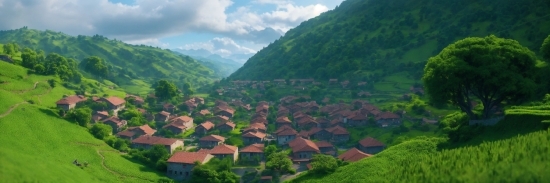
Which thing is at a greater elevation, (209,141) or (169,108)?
(169,108)

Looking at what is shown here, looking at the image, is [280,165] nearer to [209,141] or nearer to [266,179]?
[266,179]

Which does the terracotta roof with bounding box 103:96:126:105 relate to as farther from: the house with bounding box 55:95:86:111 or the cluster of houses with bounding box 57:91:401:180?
the house with bounding box 55:95:86:111

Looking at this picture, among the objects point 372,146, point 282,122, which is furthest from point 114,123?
point 372,146

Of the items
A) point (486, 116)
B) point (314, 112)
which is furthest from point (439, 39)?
point (486, 116)

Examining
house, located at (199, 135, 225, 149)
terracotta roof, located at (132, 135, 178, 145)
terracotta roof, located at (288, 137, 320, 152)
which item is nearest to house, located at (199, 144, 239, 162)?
terracotta roof, located at (132, 135, 178, 145)

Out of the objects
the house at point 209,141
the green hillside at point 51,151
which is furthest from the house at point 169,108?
the green hillside at point 51,151

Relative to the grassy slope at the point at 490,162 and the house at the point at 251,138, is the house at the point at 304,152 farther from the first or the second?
the grassy slope at the point at 490,162

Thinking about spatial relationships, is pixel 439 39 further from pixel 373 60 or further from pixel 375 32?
pixel 375 32
